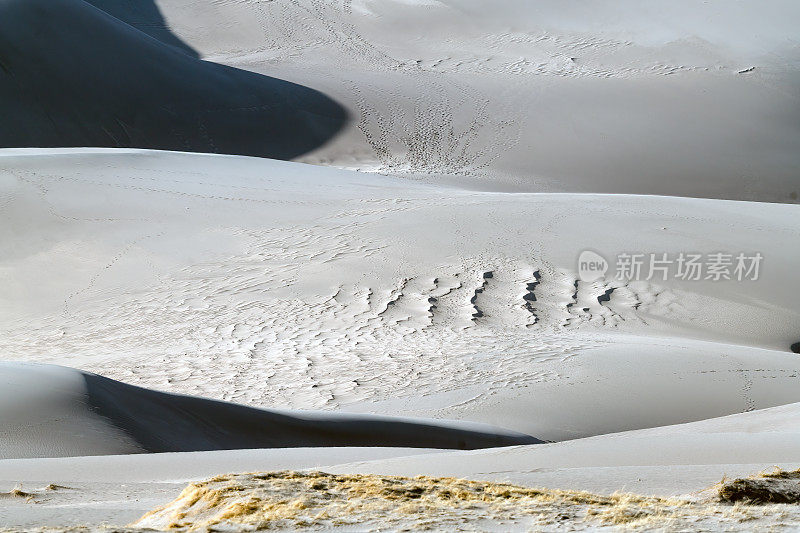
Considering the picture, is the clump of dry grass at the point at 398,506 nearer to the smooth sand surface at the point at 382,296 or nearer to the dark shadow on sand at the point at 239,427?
the dark shadow on sand at the point at 239,427

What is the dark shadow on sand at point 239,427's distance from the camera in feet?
14.4

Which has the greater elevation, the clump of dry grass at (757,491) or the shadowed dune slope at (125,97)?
the shadowed dune slope at (125,97)

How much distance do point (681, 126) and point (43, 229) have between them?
Result: 15.6 m

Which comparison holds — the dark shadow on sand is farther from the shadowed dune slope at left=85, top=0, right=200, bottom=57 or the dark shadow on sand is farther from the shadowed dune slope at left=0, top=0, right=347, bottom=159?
the shadowed dune slope at left=85, top=0, right=200, bottom=57

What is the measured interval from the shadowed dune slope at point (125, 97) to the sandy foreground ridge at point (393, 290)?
0.07 m

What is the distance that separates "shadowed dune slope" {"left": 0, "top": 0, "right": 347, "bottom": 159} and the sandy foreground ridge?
7cm

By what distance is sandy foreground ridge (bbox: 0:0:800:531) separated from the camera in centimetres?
290

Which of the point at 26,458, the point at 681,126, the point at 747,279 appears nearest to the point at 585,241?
the point at 747,279

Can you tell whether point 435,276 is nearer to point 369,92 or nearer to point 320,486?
point 320,486

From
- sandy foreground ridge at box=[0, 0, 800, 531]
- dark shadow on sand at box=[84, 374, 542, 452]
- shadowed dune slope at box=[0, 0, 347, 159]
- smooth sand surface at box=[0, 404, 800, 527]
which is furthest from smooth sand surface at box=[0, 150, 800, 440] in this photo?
shadowed dune slope at box=[0, 0, 347, 159]

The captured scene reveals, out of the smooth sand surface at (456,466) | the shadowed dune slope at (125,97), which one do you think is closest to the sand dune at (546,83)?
the shadowed dune slope at (125,97)

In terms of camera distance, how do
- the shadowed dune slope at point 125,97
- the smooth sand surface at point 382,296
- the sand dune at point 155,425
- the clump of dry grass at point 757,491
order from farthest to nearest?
the shadowed dune slope at point 125,97
the smooth sand surface at point 382,296
the sand dune at point 155,425
the clump of dry grass at point 757,491

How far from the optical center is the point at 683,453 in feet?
12.0

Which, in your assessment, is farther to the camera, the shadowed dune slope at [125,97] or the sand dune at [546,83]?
the sand dune at [546,83]
